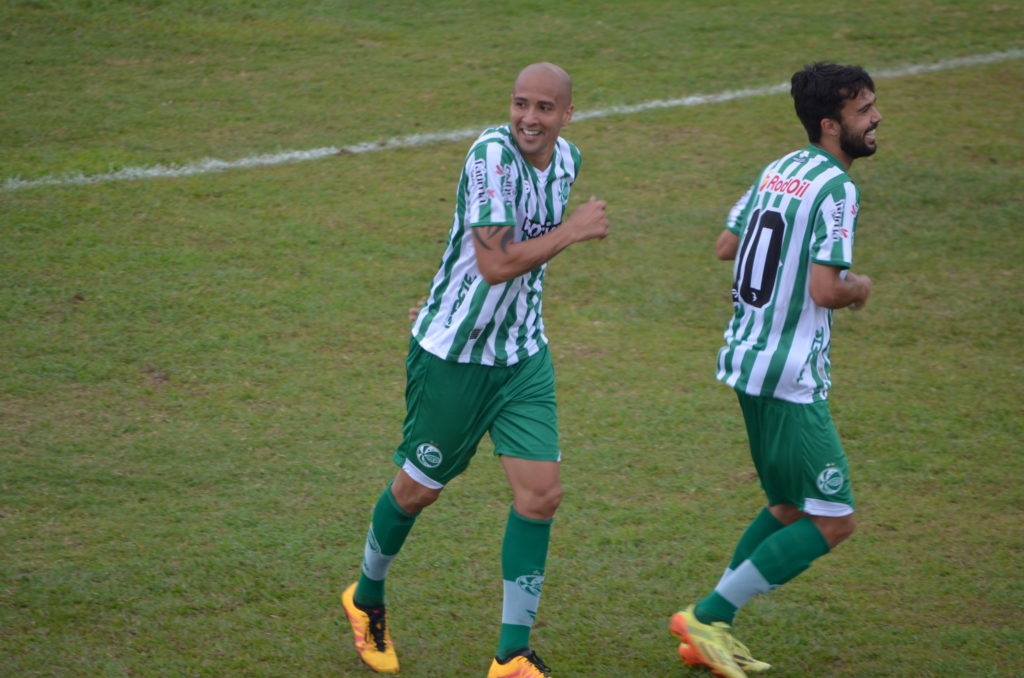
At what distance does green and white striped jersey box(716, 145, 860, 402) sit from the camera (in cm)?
376

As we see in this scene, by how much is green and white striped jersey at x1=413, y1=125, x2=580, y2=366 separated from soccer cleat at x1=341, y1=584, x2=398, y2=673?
95cm

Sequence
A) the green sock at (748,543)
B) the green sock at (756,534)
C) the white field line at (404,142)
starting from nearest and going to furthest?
the green sock at (748,543) < the green sock at (756,534) < the white field line at (404,142)

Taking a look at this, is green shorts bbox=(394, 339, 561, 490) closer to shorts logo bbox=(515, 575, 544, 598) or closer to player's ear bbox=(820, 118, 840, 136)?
shorts logo bbox=(515, 575, 544, 598)

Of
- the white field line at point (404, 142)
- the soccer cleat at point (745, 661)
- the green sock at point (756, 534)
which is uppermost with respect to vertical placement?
the white field line at point (404, 142)

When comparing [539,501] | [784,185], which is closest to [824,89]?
[784,185]

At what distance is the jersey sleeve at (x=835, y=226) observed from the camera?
368 cm

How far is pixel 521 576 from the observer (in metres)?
3.84

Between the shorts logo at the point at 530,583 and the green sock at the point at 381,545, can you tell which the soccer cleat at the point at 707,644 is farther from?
the green sock at the point at 381,545

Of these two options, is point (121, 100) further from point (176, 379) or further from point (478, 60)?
point (176, 379)

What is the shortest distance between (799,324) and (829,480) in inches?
20.4

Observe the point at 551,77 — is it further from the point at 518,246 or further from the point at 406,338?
the point at 406,338

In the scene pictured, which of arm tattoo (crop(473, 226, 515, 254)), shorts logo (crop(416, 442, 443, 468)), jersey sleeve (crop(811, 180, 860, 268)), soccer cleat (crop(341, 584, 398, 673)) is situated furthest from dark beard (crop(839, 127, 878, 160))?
soccer cleat (crop(341, 584, 398, 673))

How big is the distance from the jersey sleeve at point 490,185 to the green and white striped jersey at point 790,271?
832 mm

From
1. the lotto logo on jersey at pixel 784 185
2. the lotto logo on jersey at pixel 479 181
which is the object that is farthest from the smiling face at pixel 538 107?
the lotto logo on jersey at pixel 784 185
